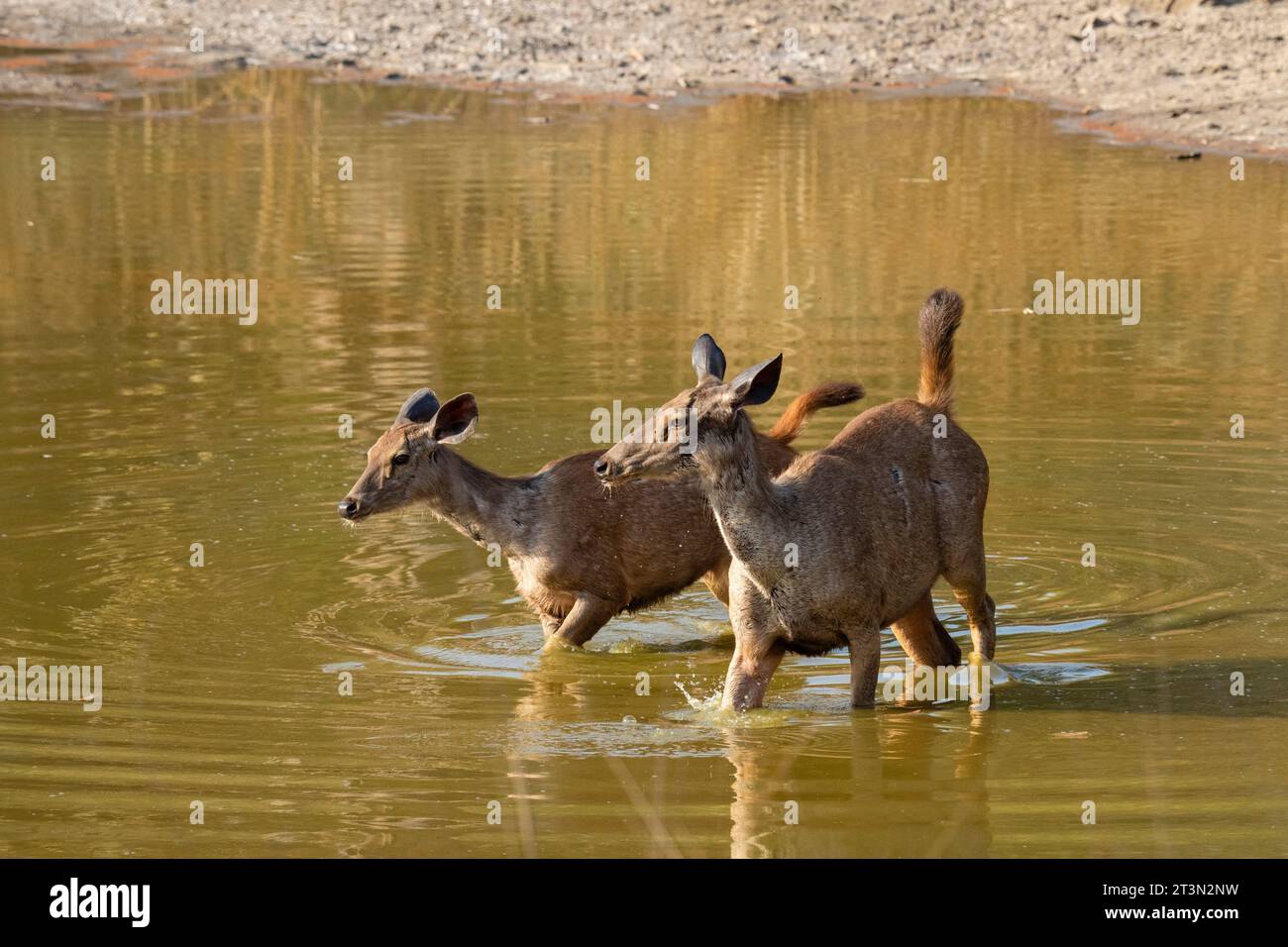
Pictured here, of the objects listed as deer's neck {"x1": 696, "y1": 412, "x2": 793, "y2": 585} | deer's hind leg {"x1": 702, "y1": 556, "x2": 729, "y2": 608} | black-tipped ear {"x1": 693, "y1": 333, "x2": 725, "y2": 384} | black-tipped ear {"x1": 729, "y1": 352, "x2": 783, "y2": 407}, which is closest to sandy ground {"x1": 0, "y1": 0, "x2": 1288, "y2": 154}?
deer's hind leg {"x1": 702, "y1": 556, "x2": 729, "y2": 608}

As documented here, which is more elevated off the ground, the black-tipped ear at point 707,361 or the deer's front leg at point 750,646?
the black-tipped ear at point 707,361

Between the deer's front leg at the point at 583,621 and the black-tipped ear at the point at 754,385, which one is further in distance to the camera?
the deer's front leg at the point at 583,621

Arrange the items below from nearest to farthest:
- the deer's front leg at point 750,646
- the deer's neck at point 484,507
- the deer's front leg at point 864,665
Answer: the deer's front leg at point 750,646
the deer's front leg at point 864,665
the deer's neck at point 484,507

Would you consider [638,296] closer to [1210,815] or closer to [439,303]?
[439,303]

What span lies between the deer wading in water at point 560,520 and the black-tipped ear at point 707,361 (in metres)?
1.94

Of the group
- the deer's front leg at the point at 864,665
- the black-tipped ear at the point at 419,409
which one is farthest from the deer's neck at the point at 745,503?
the black-tipped ear at the point at 419,409

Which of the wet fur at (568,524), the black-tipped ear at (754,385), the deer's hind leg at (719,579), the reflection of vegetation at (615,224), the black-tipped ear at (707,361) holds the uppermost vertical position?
the reflection of vegetation at (615,224)

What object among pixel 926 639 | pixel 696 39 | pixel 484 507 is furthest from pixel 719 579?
pixel 696 39

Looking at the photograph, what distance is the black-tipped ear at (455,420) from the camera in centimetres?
1216

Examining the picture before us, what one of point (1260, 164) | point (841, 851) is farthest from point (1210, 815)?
point (1260, 164)

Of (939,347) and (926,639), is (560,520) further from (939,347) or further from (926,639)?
(939,347)

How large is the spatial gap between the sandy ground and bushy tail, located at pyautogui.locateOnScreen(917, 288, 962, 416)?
1111 inches

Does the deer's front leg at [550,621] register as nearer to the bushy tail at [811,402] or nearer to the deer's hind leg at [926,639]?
the bushy tail at [811,402]

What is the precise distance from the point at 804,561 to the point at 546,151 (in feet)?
87.6
